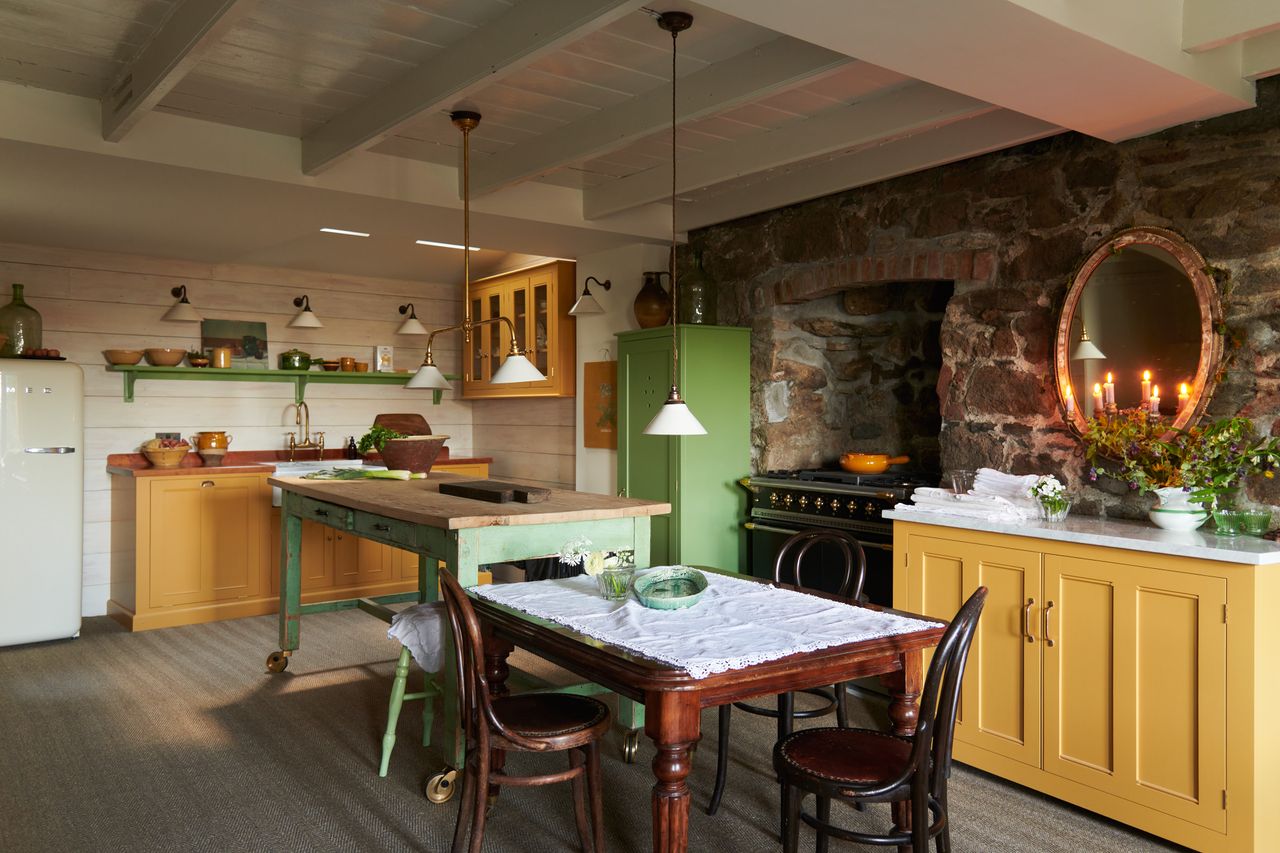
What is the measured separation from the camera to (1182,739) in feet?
8.89

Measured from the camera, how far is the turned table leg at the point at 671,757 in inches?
77.2

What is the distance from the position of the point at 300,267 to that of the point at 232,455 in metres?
1.35

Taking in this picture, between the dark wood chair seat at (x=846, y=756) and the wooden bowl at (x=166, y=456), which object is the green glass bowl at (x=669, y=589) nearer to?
the dark wood chair seat at (x=846, y=756)

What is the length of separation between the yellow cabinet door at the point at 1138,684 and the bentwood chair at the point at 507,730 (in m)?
1.55

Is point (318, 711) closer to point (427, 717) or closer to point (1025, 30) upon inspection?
point (427, 717)

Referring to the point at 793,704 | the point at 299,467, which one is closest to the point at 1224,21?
the point at 793,704

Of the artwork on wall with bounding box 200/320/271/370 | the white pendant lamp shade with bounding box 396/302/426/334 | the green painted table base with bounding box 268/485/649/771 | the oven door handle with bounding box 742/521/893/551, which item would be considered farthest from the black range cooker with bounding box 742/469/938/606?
the artwork on wall with bounding box 200/320/271/370

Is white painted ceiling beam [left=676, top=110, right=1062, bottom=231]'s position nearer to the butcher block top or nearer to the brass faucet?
the butcher block top

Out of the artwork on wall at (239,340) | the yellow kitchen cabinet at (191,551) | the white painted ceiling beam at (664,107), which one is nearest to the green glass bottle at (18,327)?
the yellow kitchen cabinet at (191,551)

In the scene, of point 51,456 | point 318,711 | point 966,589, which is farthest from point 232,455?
point 966,589

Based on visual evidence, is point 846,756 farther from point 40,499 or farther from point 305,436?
point 305,436

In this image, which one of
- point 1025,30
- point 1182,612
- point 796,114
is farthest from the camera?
point 796,114

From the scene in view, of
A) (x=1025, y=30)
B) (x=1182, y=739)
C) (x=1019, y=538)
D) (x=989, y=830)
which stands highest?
(x=1025, y=30)

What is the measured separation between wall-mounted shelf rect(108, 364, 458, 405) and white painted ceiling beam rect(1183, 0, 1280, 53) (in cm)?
527
